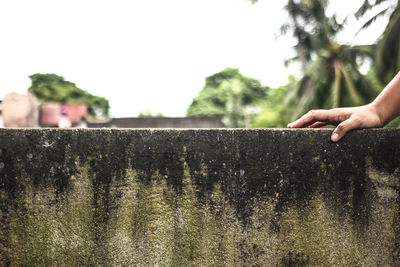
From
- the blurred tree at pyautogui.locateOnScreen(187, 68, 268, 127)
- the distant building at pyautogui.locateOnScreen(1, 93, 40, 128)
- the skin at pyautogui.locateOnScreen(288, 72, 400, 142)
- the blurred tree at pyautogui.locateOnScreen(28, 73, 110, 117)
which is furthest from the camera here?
the blurred tree at pyautogui.locateOnScreen(28, 73, 110, 117)

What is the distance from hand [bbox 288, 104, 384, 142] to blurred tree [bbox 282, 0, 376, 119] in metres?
9.35

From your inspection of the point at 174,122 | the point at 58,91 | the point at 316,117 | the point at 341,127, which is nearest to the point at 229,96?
the point at 174,122

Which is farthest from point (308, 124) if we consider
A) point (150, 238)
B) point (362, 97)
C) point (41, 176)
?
point (362, 97)

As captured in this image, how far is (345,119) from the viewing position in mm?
1207

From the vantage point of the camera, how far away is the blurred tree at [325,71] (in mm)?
10445

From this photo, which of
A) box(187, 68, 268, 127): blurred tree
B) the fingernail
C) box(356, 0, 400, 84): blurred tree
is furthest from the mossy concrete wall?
box(187, 68, 268, 127): blurred tree

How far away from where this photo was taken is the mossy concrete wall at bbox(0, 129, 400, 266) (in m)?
1.02

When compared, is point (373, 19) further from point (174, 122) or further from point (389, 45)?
point (174, 122)

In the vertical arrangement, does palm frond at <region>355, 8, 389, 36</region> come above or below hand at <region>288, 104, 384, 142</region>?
above

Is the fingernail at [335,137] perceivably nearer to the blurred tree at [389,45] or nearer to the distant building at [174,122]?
the blurred tree at [389,45]

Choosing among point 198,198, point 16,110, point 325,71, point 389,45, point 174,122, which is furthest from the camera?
point 174,122

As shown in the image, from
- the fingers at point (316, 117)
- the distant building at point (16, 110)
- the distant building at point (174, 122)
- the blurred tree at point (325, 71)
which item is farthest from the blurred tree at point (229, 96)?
the fingers at point (316, 117)

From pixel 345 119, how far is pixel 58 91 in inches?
1640

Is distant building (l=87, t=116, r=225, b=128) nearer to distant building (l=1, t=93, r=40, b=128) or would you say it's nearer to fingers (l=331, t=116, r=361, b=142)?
distant building (l=1, t=93, r=40, b=128)
